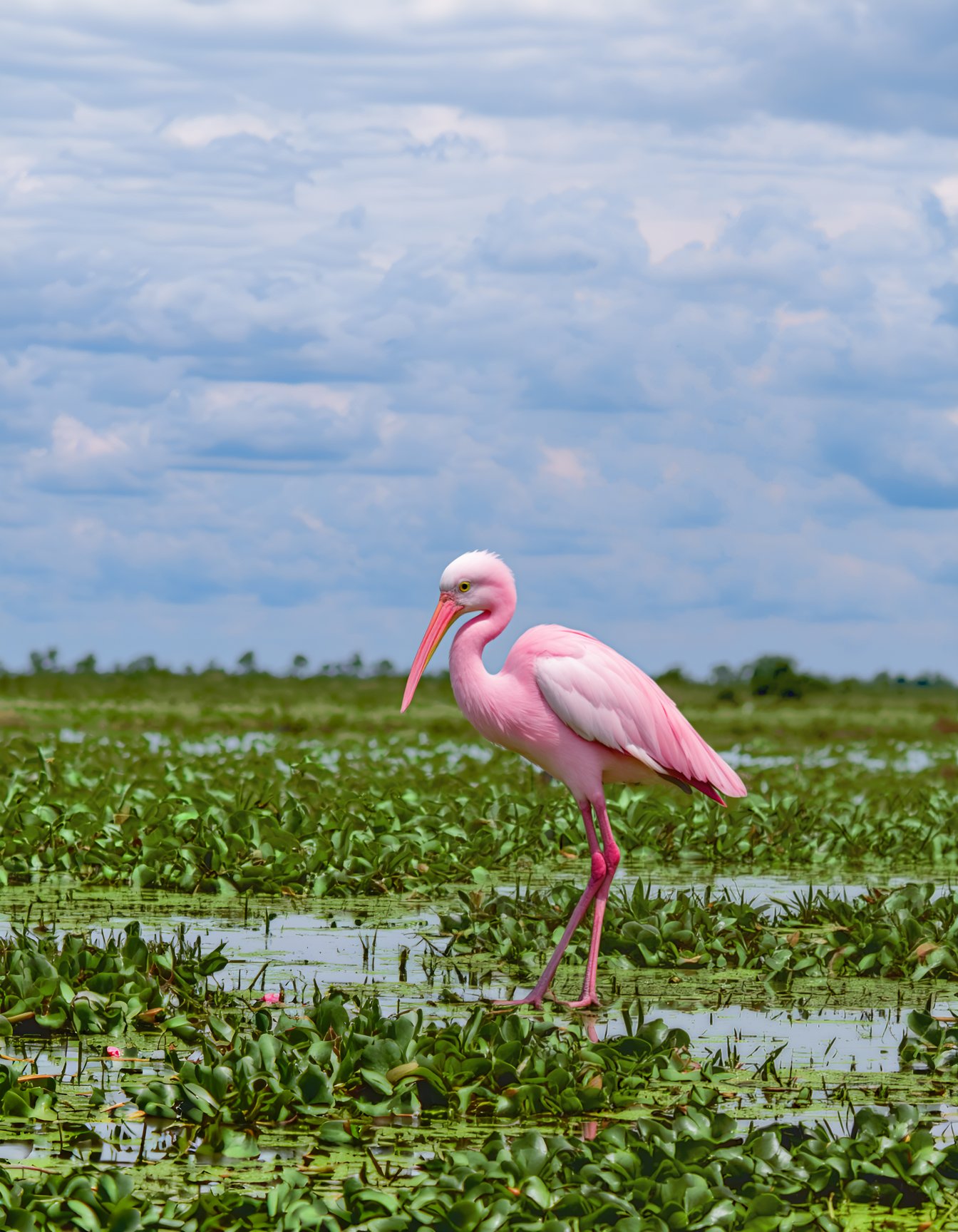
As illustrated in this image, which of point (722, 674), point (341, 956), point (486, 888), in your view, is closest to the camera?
point (341, 956)

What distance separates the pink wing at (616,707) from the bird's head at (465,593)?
0.34 metres

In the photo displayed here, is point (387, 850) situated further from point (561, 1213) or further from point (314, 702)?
point (314, 702)

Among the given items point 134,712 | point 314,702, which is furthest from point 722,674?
point 134,712

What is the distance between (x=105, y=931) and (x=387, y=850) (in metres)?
2.34

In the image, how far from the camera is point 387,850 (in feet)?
32.6

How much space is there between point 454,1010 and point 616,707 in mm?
1685

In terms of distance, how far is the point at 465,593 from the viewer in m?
7.62

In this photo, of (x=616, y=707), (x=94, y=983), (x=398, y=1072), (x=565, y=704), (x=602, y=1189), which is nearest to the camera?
(x=602, y=1189)

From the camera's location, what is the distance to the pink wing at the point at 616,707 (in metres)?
7.35

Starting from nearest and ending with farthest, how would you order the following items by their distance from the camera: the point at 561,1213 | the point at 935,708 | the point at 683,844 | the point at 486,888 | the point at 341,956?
the point at 561,1213
the point at 341,956
the point at 486,888
the point at 683,844
the point at 935,708

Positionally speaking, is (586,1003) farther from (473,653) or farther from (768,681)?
(768,681)

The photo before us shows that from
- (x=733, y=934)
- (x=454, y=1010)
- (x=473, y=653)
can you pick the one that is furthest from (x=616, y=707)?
(x=454, y=1010)

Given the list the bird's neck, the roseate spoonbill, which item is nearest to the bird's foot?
the roseate spoonbill

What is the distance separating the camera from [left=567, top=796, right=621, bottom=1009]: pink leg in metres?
6.77
